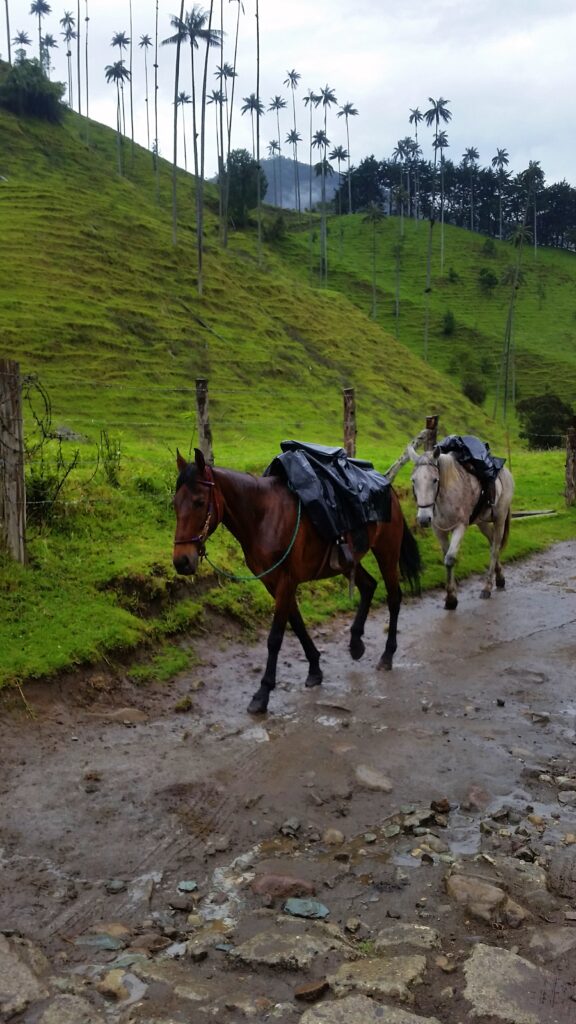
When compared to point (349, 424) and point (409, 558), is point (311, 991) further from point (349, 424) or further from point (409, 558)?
point (349, 424)

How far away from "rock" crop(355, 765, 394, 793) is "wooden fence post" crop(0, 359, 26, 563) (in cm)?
409

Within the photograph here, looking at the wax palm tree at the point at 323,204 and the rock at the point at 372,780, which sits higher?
the wax palm tree at the point at 323,204

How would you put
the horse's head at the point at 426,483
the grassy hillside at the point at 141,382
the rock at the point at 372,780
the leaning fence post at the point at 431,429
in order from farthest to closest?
the leaning fence post at the point at 431,429 → the horse's head at the point at 426,483 → the grassy hillside at the point at 141,382 → the rock at the point at 372,780

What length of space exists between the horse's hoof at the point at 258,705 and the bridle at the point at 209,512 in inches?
55.4

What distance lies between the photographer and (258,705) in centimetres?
664

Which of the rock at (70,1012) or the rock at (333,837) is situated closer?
the rock at (70,1012)

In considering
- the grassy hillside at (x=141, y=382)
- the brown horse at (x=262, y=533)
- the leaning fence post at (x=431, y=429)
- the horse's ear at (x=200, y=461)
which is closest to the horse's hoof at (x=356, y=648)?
the brown horse at (x=262, y=533)

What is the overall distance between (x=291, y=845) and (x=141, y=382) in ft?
97.2

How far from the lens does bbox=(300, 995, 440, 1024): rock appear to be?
311cm

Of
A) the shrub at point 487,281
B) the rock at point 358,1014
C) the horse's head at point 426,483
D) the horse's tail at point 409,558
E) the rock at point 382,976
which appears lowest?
the rock at point 382,976

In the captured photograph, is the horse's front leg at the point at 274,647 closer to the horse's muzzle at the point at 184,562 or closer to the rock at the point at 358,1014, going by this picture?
the horse's muzzle at the point at 184,562

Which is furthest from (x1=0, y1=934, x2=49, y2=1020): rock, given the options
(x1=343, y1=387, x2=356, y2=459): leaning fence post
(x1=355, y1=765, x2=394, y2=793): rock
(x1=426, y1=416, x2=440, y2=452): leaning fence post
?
(x1=343, y1=387, x2=356, y2=459): leaning fence post

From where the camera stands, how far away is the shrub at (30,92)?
74062mm

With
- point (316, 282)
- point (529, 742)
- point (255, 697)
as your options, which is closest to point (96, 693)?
point (255, 697)
